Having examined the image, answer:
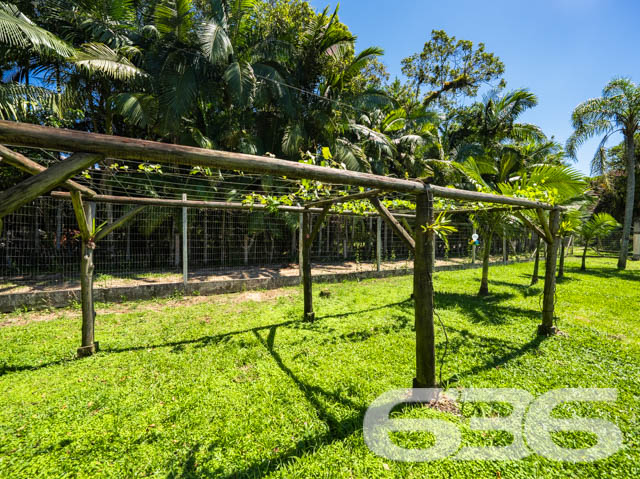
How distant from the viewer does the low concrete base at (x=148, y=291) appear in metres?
5.29

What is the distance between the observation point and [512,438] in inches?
84.1

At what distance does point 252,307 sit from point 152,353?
7.39 ft

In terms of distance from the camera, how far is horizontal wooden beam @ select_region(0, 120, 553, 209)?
1.34m

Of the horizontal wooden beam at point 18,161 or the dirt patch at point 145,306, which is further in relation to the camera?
the dirt patch at point 145,306

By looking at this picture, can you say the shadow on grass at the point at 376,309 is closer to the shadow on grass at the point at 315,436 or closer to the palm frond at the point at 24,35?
the shadow on grass at the point at 315,436

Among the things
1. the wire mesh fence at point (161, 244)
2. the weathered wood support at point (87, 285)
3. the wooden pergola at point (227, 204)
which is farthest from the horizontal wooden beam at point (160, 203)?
the wire mesh fence at point (161, 244)

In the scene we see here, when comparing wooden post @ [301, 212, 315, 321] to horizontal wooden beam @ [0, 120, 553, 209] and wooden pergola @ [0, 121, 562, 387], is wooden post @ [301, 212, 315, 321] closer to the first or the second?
wooden pergola @ [0, 121, 562, 387]

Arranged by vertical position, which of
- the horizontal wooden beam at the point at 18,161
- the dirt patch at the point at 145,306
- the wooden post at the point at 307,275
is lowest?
the dirt patch at the point at 145,306

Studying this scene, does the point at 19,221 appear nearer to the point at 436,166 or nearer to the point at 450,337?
the point at 450,337

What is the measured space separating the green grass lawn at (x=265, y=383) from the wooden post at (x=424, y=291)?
0.37 m

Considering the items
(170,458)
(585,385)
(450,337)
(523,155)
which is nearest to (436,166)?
(523,155)

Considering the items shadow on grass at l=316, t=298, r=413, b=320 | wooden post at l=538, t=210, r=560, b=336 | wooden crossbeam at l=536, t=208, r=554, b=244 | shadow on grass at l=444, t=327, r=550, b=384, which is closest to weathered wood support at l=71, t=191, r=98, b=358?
shadow on grass at l=316, t=298, r=413, b=320

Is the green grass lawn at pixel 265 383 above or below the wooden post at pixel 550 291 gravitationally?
below

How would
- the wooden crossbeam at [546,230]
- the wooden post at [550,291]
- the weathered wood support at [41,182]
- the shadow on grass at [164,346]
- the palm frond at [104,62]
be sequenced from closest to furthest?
the weathered wood support at [41,182]
the shadow on grass at [164,346]
the wooden crossbeam at [546,230]
the wooden post at [550,291]
the palm frond at [104,62]
